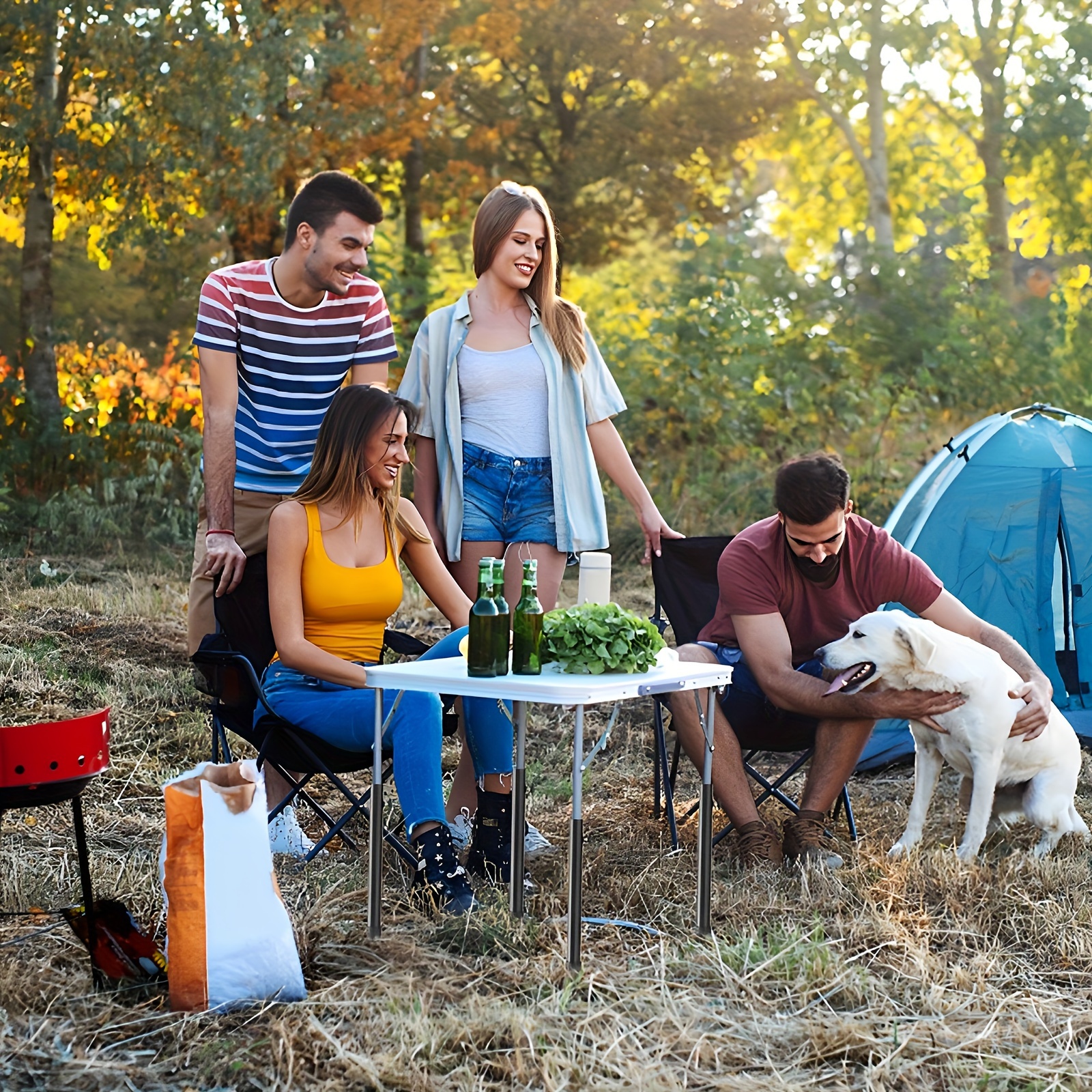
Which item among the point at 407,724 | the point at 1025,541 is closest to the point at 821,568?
the point at 407,724

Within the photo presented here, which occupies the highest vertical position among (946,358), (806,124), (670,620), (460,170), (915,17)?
(915,17)

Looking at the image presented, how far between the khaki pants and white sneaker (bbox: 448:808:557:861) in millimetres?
822

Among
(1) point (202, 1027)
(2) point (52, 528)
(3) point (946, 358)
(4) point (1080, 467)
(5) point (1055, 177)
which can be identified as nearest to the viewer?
(1) point (202, 1027)

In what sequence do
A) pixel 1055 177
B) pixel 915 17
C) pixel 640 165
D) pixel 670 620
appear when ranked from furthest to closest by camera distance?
pixel 915 17
pixel 1055 177
pixel 640 165
pixel 670 620

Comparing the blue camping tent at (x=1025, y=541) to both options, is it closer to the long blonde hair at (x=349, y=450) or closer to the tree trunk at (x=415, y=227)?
the long blonde hair at (x=349, y=450)

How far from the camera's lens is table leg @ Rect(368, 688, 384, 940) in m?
2.91

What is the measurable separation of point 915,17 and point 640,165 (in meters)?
6.71

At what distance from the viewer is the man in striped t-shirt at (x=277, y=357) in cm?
350

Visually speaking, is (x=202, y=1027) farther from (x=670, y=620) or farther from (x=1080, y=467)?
(x=1080, y=467)

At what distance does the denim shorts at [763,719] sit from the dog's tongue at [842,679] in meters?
0.17

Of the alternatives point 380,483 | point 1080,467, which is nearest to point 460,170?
point 1080,467

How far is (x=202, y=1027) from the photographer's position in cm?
240

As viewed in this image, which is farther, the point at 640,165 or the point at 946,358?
the point at 640,165

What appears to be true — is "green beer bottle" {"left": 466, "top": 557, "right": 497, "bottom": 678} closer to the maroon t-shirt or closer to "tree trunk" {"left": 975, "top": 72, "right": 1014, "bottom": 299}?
the maroon t-shirt
